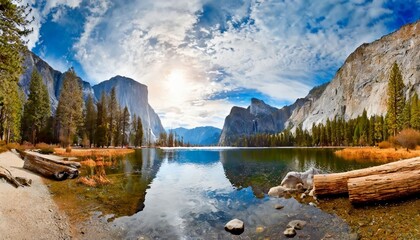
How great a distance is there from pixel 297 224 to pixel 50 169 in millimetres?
19139

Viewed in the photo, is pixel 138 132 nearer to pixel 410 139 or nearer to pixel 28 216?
pixel 410 139

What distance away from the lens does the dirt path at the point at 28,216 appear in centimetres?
863

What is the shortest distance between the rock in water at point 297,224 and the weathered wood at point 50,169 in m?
17.8

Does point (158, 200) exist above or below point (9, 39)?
below

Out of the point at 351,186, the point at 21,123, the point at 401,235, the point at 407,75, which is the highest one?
the point at 407,75

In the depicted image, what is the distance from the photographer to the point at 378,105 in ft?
512

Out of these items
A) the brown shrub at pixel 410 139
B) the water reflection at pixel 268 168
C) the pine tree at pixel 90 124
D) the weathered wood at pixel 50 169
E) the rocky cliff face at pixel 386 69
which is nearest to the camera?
the weathered wood at pixel 50 169

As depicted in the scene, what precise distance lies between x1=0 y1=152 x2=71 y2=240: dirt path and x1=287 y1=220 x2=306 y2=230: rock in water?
886 cm

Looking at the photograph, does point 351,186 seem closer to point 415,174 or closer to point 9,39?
point 415,174

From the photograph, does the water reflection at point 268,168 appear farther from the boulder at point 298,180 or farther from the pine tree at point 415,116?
the pine tree at point 415,116

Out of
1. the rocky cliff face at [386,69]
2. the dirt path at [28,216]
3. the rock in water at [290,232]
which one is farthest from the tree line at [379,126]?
the dirt path at [28,216]

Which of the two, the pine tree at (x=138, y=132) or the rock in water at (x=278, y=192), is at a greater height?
the pine tree at (x=138, y=132)

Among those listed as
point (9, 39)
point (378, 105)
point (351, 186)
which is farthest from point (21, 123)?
point (378, 105)

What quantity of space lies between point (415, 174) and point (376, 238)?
4207mm
